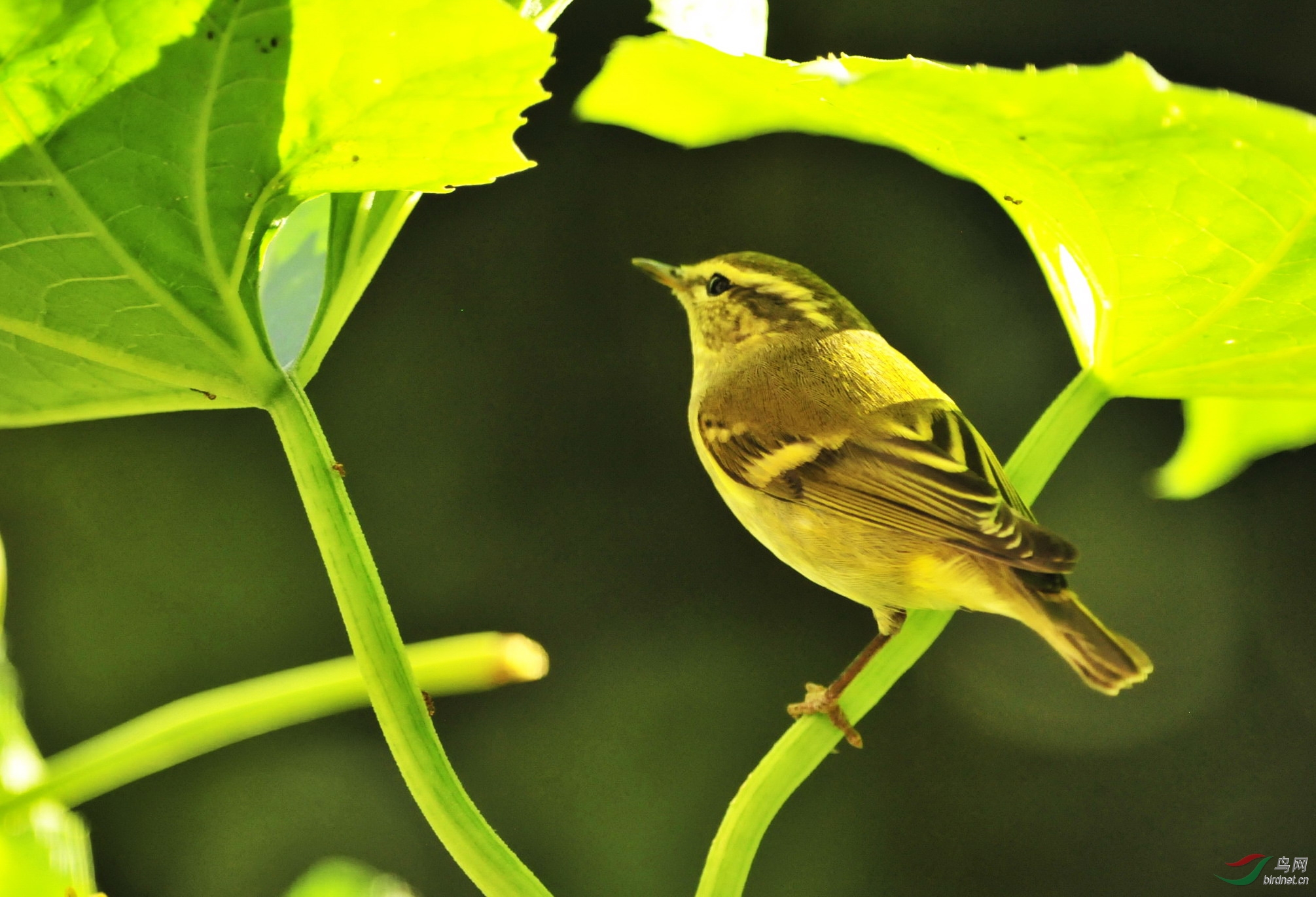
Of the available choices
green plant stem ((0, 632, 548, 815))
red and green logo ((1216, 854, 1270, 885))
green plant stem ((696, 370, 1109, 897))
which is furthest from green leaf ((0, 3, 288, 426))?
red and green logo ((1216, 854, 1270, 885))

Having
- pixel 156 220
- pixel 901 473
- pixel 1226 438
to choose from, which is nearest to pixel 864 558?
pixel 901 473

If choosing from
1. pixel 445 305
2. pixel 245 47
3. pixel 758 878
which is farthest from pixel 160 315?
pixel 445 305

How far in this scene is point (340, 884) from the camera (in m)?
0.40

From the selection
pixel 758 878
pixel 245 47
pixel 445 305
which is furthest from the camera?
pixel 445 305

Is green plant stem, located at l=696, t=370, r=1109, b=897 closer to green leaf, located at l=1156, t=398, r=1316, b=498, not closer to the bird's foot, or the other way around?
the bird's foot

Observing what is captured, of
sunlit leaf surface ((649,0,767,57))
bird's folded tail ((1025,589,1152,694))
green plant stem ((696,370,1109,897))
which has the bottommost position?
bird's folded tail ((1025,589,1152,694))

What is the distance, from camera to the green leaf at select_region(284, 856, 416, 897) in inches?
15.7

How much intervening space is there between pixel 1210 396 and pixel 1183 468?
0.54 feet

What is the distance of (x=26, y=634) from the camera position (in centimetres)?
122

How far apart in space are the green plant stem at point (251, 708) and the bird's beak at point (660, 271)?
0.43 metres

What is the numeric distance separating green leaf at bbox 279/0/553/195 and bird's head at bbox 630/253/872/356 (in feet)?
1.45

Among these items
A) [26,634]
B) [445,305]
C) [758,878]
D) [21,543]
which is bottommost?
[758,878]

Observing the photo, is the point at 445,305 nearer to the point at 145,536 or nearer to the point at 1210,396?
the point at 145,536

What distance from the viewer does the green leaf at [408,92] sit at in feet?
1.00
